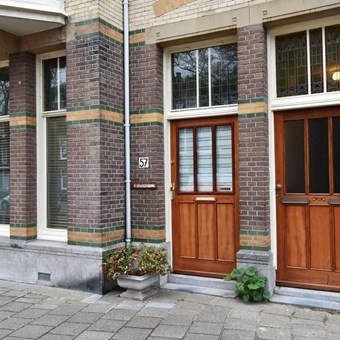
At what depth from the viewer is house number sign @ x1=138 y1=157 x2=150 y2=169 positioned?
6.55 m

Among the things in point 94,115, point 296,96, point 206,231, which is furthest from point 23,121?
point 296,96

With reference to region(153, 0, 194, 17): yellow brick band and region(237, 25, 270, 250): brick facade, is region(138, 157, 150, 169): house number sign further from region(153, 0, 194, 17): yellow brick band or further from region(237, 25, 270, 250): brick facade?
region(153, 0, 194, 17): yellow brick band

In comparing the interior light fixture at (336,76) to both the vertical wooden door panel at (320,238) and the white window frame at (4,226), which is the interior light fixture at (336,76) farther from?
the white window frame at (4,226)

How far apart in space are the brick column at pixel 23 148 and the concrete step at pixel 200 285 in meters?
2.44

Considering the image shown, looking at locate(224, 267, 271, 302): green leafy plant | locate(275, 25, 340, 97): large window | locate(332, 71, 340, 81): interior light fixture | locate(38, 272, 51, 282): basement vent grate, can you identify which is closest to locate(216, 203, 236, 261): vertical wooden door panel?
locate(224, 267, 271, 302): green leafy plant

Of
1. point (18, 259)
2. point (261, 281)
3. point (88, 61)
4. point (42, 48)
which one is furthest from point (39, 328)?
point (42, 48)

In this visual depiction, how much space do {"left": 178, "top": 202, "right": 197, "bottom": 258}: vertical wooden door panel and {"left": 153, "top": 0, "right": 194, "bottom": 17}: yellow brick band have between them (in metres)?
2.97

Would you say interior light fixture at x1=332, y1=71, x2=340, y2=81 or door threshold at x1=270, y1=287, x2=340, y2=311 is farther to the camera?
interior light fixture at x1=332, y1=71, x2=340, y2=81

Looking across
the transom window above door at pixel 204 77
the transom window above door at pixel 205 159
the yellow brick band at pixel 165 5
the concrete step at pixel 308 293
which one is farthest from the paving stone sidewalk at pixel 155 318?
the yellow brick band at pixel 165 5

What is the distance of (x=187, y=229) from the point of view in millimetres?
6570

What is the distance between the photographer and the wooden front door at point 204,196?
20.6ft

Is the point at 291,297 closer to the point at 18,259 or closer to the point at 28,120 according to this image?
the point at 18,259

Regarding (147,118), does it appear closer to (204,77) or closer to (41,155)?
(204,77)

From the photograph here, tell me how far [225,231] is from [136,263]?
1388 millimetres
